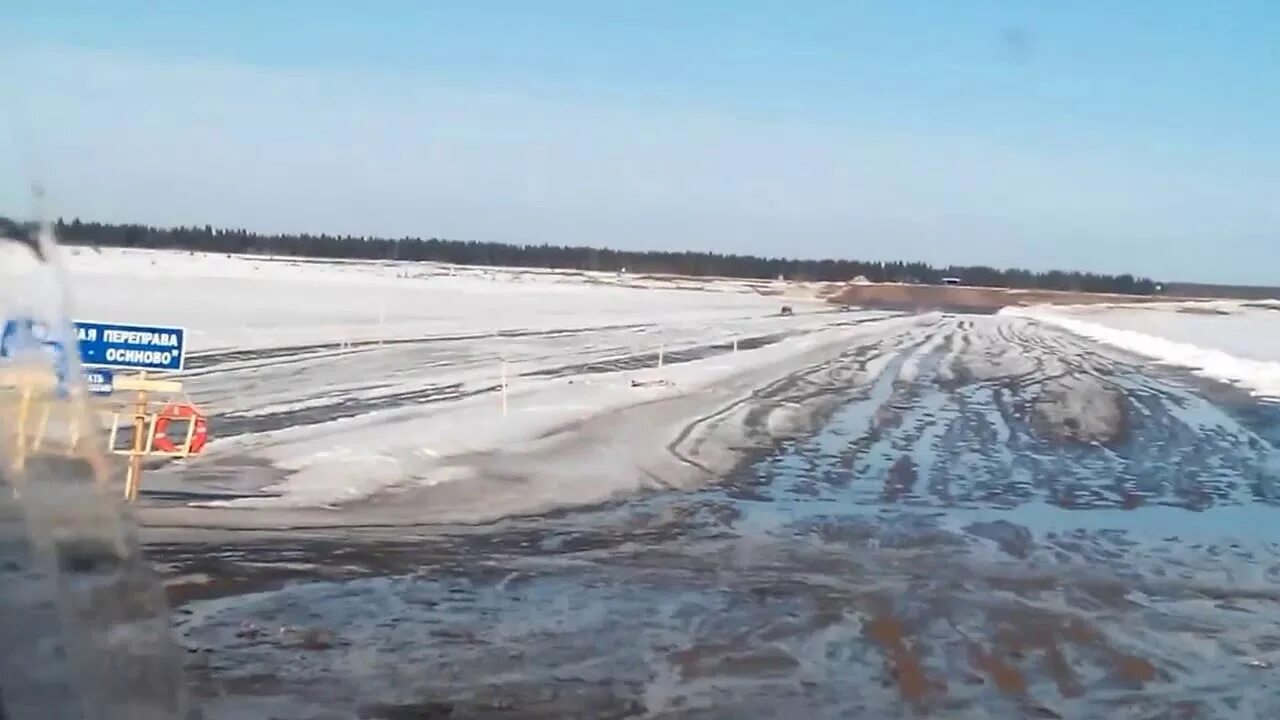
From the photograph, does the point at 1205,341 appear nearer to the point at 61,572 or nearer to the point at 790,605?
the point at 790,605

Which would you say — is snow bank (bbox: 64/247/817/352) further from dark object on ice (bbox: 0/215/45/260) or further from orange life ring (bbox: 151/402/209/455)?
dark object on ice (bbox: 0/215/45/260)

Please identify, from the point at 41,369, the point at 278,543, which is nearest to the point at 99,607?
the point at 41,369

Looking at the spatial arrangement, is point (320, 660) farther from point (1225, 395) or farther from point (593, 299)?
point (593, 299)

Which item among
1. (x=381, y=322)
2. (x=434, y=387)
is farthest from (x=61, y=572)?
(x=381, y=322)

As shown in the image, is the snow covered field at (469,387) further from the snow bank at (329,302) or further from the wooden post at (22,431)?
the wooden post at (22,431)

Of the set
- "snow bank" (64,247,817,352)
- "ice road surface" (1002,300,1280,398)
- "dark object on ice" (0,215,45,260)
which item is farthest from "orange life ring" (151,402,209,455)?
"ice road surface" (1002,300,1280,398)
